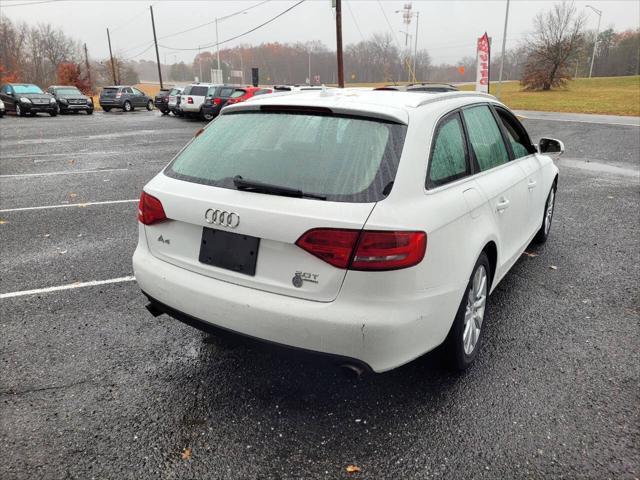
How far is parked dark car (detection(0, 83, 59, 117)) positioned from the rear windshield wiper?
30681 mm

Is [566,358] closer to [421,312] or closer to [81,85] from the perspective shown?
[421,312]

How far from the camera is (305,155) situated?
257cm

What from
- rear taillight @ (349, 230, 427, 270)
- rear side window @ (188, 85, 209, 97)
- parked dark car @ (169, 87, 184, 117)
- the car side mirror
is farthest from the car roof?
parked dark car @ (169, 87, 184, 117)

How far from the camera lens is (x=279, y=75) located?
111 m

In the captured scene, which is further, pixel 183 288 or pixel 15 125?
pixel 15 125

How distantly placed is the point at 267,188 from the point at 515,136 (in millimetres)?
2594

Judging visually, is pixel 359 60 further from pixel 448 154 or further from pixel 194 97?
pixel 448 154

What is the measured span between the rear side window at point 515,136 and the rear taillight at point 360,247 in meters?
2.14

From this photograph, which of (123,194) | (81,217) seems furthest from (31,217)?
(123,194)

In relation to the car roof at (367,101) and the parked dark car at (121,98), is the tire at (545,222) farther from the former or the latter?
the parked dark car at (121,98)

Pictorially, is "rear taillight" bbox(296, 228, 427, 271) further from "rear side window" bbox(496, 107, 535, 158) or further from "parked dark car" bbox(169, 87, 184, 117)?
"parked dark car" bbox(169, 87, 184, 117)

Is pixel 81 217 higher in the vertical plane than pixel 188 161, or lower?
lower

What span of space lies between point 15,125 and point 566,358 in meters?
25.7

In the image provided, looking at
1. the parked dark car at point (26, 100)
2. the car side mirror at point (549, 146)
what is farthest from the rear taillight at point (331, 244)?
the parked dark car at point (26, 100)
